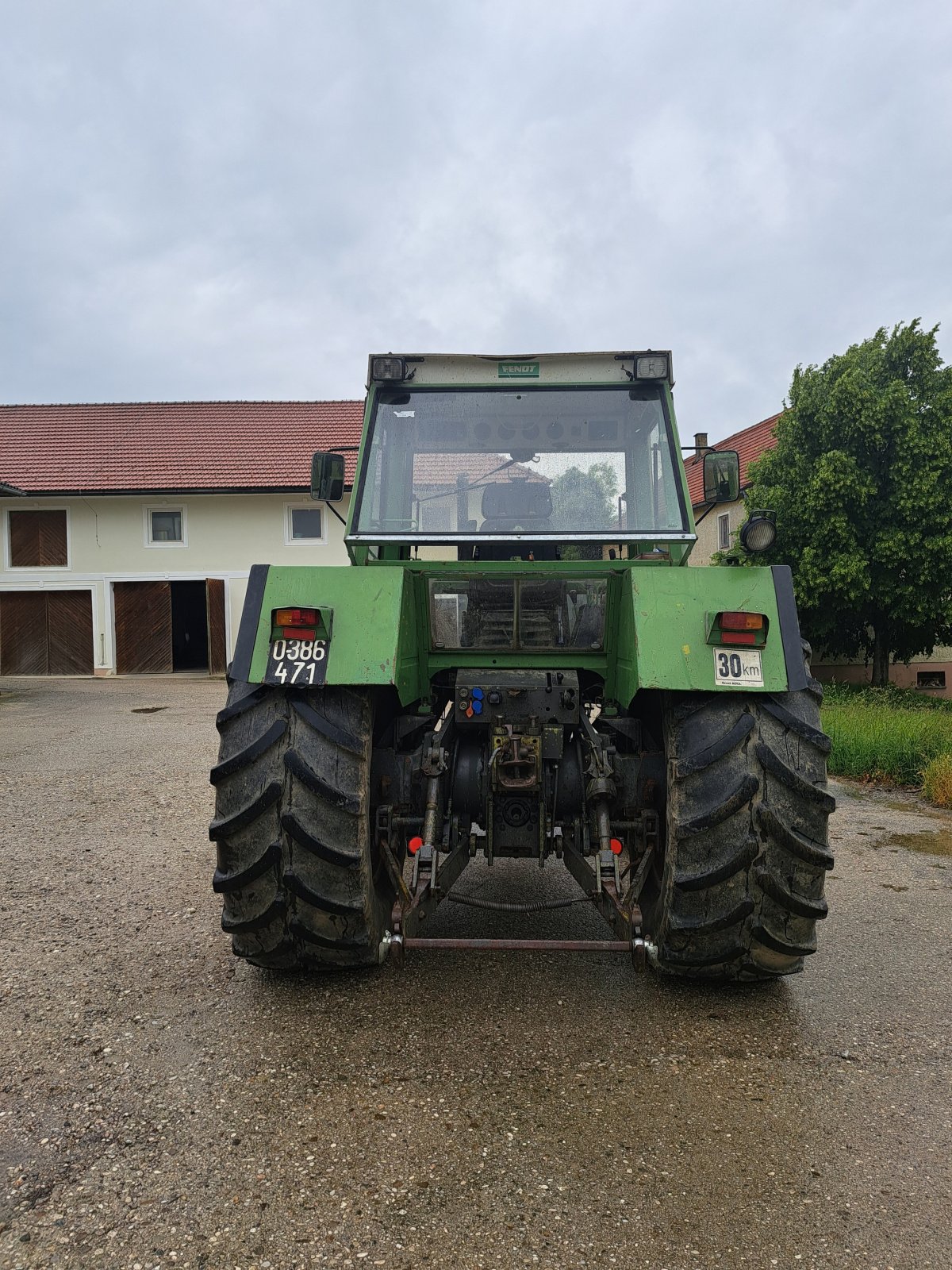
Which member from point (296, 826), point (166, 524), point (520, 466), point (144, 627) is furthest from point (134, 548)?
point (296, 826)

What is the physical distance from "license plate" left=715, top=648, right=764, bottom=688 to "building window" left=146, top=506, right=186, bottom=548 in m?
20.4

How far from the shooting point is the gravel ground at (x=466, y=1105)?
2.08m

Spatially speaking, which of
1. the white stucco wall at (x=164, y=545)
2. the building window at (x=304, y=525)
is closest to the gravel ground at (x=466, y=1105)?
the white stucco wall at (x=164, y=545)

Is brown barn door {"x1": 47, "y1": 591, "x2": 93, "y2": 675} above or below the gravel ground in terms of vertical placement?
above

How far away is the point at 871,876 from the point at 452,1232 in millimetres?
3980

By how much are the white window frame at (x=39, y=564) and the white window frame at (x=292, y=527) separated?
210 inches

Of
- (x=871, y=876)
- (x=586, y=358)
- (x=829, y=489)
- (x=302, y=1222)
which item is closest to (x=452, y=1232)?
(x=302, y=1222)

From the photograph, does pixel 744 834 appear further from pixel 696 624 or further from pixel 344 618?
pixel 344 618

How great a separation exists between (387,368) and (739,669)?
2139 mm

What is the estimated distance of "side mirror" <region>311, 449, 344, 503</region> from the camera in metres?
4.18

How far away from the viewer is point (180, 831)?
6.32 meters

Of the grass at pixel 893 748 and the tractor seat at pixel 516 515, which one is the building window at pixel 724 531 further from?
the tractor seat at pixel 516 515

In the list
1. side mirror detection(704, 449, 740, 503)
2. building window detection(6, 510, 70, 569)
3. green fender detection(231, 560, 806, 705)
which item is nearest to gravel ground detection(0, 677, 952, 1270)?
green fender detection(231, 560, 806, 705)

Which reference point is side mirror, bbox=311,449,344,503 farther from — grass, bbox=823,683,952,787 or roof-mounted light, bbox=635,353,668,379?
grass, bbox=823,683,952,787
